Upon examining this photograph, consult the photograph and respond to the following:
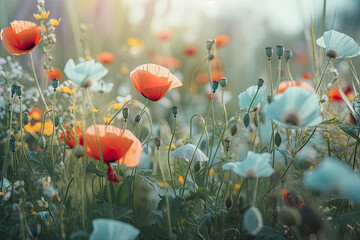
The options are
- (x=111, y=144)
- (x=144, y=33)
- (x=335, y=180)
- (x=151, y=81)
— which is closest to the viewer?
(x=335, y=180)

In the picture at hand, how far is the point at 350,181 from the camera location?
1.93ft

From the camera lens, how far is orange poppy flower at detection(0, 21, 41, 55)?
42.9 inches

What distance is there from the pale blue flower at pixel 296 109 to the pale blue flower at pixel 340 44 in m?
0.29

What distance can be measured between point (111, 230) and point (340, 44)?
713 millimetres

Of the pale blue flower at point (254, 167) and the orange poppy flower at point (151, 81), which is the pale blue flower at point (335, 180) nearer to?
the pale blue flower at point (254, 167)

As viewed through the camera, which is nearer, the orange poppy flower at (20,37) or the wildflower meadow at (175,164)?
the wildflower meadow at (175,164)

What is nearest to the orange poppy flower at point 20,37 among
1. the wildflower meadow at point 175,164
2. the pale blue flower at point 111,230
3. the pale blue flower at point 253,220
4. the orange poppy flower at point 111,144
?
the wildflower meadow at point 175,164

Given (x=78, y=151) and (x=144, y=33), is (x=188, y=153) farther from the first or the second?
(x=144, y=33)

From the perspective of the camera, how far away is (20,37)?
1091 mm

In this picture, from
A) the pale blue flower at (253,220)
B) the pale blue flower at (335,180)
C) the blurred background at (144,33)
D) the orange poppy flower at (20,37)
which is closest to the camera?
the pale blue flower at (335,180)

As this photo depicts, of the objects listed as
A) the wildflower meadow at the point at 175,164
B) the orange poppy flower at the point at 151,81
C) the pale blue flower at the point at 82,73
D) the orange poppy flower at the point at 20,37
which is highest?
Answer: the orange poppy flower at the point at 20,37

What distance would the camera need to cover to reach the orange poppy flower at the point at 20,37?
1.09m

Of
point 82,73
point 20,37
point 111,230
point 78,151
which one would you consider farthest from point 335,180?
point 20,37

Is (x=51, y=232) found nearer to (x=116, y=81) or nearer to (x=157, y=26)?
(x=116, y=81)
